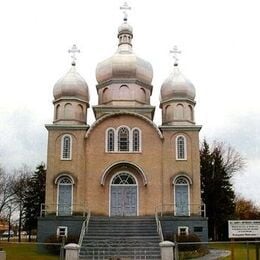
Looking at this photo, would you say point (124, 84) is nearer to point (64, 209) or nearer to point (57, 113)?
point (57, 113)

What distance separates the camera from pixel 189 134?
113ft

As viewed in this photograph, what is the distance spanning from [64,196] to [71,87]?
26.3 ft

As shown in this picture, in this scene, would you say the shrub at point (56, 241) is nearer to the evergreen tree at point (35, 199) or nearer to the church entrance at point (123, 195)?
the church entrance at point (123, 195)

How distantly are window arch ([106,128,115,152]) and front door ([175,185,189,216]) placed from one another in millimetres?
5124

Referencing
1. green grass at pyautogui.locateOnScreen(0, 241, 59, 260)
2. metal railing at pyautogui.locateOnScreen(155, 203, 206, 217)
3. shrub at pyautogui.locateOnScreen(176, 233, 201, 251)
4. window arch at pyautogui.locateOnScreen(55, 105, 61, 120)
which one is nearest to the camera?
green grass at pyautogui.locateOnScreen(0, 241, 59, 260)

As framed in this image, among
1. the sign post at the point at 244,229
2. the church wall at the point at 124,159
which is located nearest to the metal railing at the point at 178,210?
the church wall at the point at 124,159

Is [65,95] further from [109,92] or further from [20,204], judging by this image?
[20,204]

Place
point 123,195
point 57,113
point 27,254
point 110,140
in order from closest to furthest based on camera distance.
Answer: point 27,254, point 123,195, point 110,140, point 57,113

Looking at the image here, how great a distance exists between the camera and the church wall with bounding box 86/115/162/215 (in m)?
33.2

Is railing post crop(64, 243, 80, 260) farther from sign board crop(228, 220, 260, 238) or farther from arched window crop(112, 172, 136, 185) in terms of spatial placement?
arched window crop(112, 172, 136, 185)

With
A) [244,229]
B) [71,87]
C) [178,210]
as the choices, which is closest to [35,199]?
[71,87]

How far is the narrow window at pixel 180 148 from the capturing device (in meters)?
34.0

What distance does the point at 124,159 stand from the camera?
111ft

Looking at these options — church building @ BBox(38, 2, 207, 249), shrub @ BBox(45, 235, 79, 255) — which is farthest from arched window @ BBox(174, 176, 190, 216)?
shrub @ BBox(45, 235, 79, 255)
